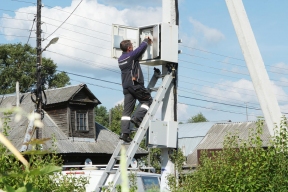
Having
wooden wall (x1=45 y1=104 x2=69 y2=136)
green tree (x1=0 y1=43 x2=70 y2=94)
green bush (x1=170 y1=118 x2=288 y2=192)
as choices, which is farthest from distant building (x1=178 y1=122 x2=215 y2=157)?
green bush (x1=170 y1=118 x2=288 y2=192)

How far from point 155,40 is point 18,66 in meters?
55.6

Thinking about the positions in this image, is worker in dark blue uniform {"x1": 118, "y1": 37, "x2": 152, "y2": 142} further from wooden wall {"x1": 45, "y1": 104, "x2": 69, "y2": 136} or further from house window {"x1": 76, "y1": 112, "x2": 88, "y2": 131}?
house window {"x1": 76, "y1": 112, "x2": 88, "y2": 131}

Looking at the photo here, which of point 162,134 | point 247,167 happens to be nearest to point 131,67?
point 162,134

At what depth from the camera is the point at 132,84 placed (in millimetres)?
9000

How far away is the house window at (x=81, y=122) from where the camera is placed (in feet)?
133

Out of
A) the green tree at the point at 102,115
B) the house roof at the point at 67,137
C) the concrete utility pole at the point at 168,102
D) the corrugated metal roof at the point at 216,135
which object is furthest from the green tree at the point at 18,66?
the concrete utility pole at the point at 168,102

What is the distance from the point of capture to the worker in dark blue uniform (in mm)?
8992

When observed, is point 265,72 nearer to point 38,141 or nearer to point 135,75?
point 135,75

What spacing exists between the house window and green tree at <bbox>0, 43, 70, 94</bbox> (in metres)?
22.1

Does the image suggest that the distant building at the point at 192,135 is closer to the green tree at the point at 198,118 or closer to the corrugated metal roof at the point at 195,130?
the corrugated metal roof at the point at 195,130

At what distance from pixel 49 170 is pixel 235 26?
7.15 m

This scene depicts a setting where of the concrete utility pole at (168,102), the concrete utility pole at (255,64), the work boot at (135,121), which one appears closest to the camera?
the concrete utility pole at (255,64)

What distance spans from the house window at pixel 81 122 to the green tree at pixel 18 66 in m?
22.1

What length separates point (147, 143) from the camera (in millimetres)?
9195
